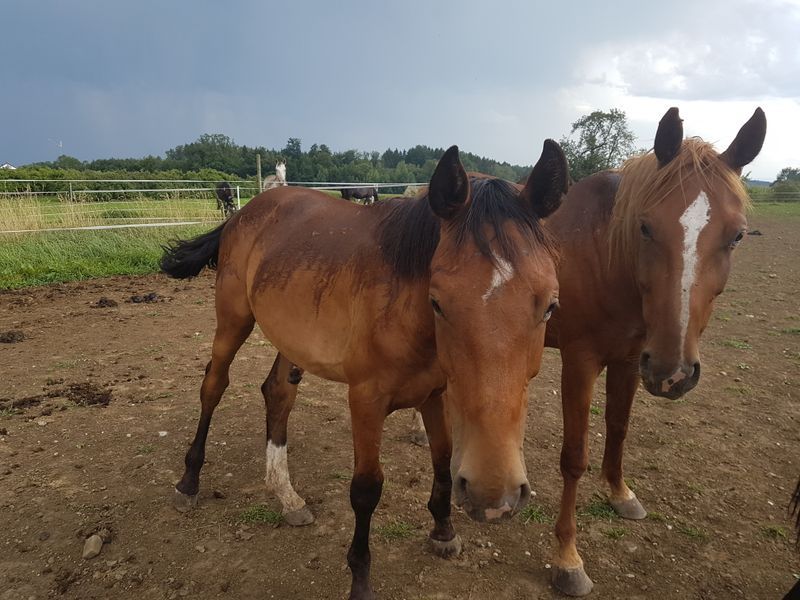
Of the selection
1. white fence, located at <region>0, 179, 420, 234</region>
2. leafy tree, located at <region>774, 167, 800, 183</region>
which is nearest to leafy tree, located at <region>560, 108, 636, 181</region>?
white fence, located at <region>0, 179, 420, 234</region>

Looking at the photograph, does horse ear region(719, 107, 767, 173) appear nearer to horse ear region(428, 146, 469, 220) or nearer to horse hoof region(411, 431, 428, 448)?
horse ear region(428, 146, 469, 220)

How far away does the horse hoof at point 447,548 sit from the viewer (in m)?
2.76

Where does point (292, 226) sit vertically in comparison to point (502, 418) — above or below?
above

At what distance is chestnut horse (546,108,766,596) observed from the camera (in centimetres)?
213

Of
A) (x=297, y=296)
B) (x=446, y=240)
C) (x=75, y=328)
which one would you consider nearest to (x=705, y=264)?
(x=446, y=240)

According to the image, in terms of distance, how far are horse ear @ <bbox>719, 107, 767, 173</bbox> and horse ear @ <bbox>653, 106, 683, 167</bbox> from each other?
0.73ft

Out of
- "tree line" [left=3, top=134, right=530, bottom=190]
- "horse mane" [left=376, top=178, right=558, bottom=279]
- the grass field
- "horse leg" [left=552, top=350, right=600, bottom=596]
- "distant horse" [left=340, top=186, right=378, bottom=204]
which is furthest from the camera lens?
"tree line" [left=3, top=134, right=530, bottom=190]

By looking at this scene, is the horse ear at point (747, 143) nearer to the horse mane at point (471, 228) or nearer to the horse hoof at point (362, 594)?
the horse mane at point (471, 228)

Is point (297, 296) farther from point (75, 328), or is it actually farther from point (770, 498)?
point (75, 328)

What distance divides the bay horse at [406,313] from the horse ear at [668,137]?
3.27ft

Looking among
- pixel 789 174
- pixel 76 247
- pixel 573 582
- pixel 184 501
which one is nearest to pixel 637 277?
pixel 573 582

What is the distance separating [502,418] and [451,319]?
37 cm

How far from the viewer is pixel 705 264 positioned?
2133 millimetres

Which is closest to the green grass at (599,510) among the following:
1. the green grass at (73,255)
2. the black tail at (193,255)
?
the black tail at (193,255)
